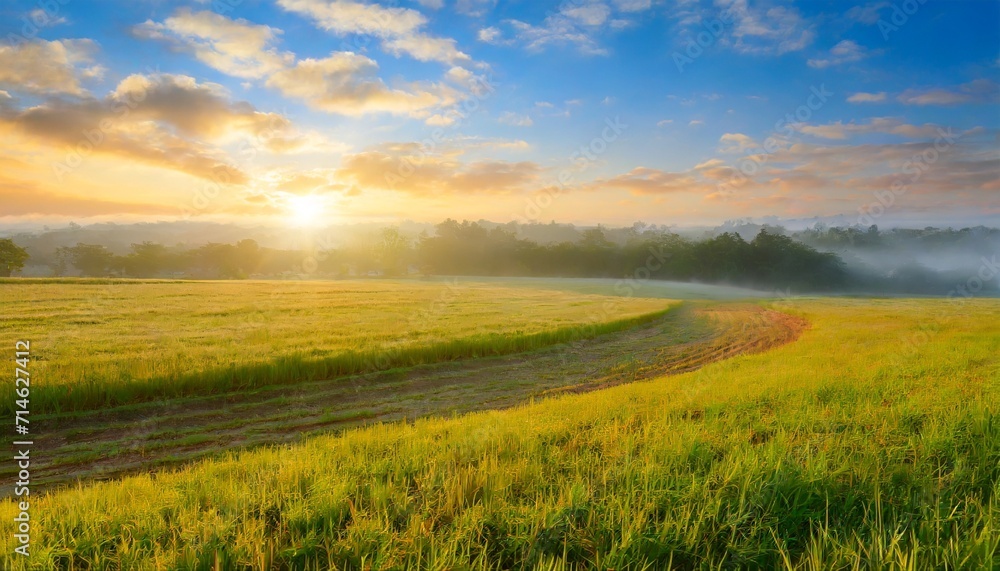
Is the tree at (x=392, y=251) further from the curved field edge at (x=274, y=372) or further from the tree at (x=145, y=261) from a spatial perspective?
the curved field edge at (x=274, y=372)

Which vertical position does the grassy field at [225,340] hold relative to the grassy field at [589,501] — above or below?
below

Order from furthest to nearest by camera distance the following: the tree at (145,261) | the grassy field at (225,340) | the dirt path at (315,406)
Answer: the tree at (145,261)
the grassy field at (225,340)
the dirt path at (315,406)

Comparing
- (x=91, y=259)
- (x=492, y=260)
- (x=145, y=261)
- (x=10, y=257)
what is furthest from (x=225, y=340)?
(x=91, y=259)

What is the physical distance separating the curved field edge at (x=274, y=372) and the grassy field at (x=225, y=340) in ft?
0.08

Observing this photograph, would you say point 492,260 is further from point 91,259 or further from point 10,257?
point 91,259

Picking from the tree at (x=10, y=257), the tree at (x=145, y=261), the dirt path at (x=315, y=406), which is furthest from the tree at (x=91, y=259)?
the dirt path at (x=315, y=406)

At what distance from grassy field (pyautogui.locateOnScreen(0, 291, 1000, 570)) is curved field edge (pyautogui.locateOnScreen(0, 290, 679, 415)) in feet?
22.2

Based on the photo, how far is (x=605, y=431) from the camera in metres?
5.94

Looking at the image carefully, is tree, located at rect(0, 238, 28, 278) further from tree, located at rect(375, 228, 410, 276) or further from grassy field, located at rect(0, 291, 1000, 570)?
grassy field, located at rect(0, 291, 1000, 570)

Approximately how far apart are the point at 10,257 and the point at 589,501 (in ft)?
373

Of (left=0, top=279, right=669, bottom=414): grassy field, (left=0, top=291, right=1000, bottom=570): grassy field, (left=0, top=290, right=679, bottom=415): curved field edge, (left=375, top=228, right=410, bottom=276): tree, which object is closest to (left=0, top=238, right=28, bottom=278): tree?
(left=375, top=228, right=410, bottom=276): tree

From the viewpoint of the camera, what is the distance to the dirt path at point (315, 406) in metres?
7.93

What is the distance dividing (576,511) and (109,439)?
9.75 meters

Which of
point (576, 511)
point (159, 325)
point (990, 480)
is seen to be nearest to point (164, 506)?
point (576, 511)
